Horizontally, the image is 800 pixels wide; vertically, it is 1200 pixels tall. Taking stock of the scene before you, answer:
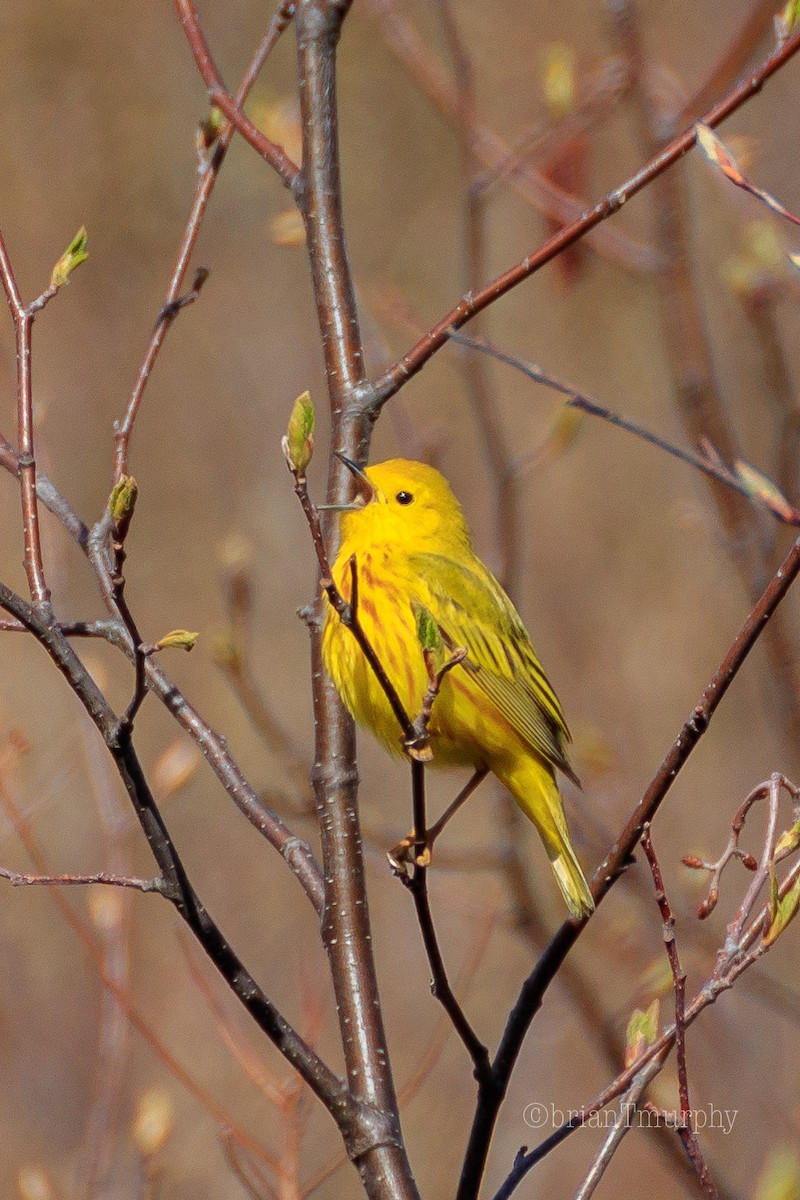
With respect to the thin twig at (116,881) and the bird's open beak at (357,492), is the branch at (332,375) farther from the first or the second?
the thin twig at (116,881)

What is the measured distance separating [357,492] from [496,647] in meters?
0.58

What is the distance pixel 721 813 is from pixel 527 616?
1.86 meters

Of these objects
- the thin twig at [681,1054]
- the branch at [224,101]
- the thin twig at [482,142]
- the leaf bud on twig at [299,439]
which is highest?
the thin twig at [482,142]

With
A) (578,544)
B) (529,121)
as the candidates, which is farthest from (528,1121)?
(529,121)

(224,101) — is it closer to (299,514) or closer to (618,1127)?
(618,1127)

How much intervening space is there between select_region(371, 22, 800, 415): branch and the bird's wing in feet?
2.85

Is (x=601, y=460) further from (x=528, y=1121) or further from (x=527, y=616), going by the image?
(x=528, y=1121)

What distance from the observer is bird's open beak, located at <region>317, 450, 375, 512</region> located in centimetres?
336

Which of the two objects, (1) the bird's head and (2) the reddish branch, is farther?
(1) the bird's head

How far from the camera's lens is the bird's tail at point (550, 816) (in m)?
3.52

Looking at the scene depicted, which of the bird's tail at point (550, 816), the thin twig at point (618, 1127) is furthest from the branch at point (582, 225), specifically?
Answer: the thin twig at point (618, 1127)

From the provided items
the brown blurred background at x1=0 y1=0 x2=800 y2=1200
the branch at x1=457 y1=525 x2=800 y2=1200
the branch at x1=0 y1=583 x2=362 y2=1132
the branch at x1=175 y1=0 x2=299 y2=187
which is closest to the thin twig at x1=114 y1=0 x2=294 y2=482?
the branch at x1=175 y1=0 x2=299 y2=187

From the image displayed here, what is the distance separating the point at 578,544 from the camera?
10.2 metres

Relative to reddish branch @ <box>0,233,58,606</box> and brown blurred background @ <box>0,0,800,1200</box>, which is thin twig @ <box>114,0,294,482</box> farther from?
brown blurred background @ <box>0,0,800,1200</box>
